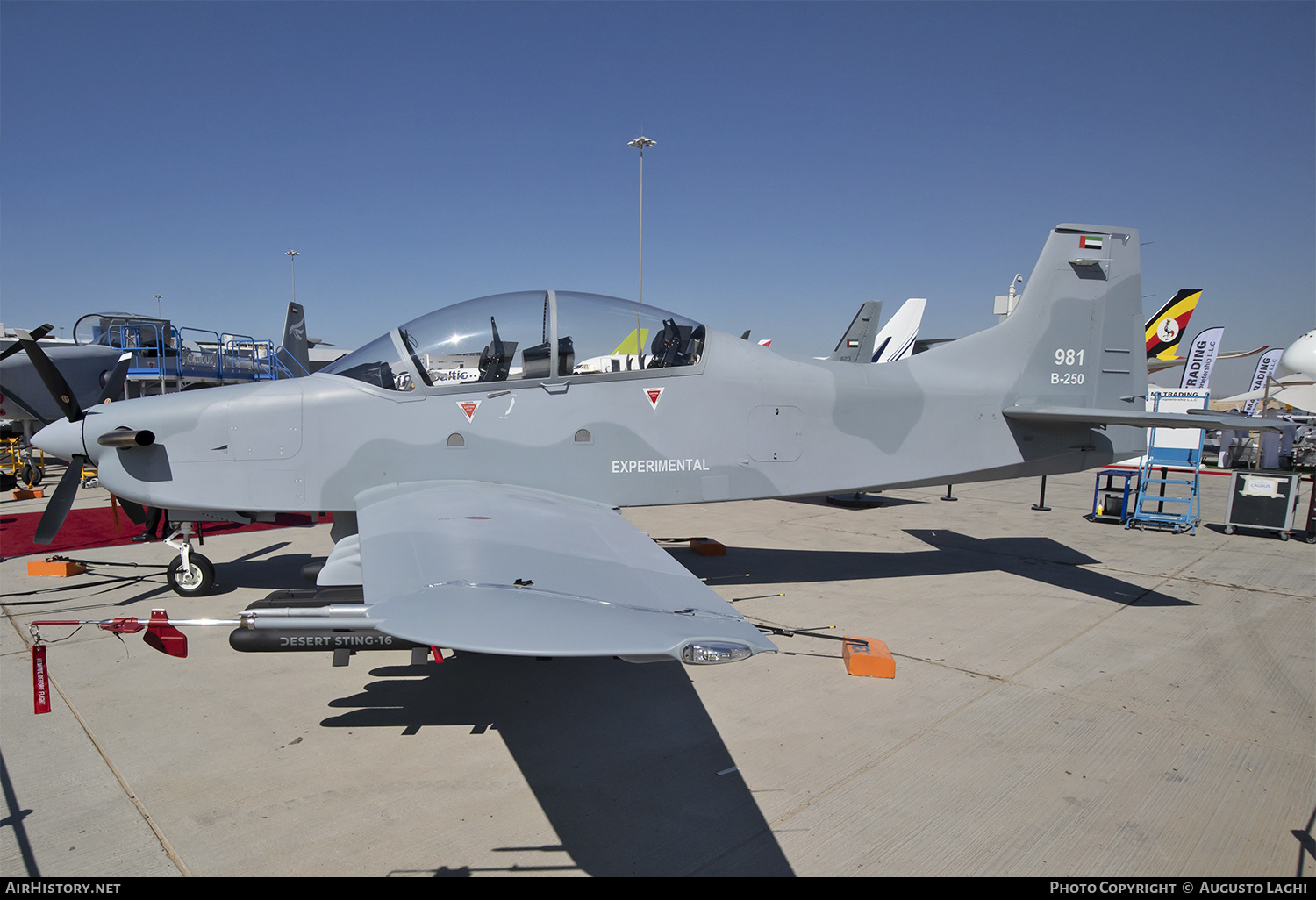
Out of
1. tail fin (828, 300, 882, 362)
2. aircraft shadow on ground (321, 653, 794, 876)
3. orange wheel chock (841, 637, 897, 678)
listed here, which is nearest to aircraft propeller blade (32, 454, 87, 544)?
aircraft shadow on ground (321, 653, 794, 876)

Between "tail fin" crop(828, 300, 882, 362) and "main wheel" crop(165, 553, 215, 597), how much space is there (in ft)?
52.3

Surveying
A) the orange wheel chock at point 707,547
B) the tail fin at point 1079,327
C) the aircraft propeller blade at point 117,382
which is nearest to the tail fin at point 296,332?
the aircraft propeller blade at point 117,382

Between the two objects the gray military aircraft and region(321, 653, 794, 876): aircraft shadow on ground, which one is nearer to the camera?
region(321, 653, 794, 876): aircraft shadow on ground

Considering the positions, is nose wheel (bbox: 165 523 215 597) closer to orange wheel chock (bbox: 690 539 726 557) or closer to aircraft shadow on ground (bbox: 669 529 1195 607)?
aircraft shadow on ground (bbox: 669 529 1195 607)

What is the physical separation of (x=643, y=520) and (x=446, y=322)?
615 centimetres

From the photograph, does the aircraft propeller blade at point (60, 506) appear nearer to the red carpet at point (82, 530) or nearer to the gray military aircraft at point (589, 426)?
the gray military aircraft at point (589, 426)

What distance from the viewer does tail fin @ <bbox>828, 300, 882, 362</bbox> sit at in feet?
61.2

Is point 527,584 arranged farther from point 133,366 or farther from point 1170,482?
point 133,366

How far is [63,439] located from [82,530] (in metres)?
5.38

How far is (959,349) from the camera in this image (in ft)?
20.9

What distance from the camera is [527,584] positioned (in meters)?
2.89
